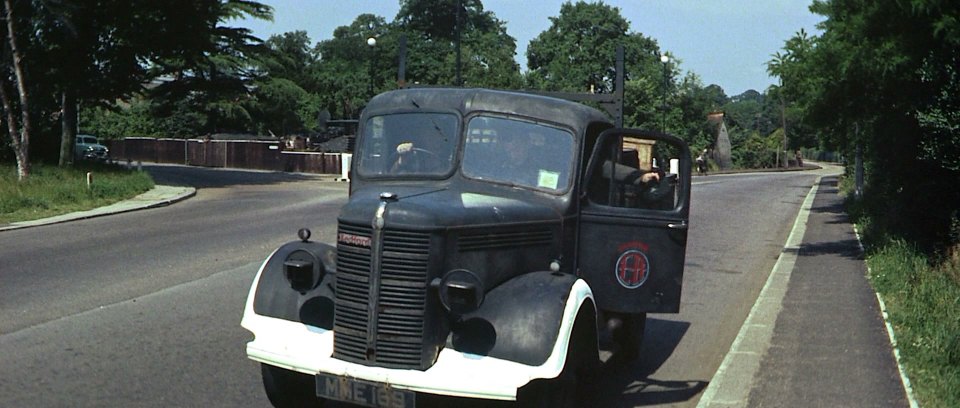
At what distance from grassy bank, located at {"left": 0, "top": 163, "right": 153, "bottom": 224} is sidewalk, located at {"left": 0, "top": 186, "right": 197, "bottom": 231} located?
1.20ft

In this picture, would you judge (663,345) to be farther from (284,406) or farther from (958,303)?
(284,406)

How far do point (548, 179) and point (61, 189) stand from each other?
72.5 ft

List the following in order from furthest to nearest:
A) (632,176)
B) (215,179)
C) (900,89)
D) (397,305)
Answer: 1. (215,179)
2. (900,89)
3. (632,176)
4. (397,305)

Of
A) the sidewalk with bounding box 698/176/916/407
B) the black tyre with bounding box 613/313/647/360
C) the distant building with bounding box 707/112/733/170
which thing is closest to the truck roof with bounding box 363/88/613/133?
the black tyre with bounding box 613/313/647/360

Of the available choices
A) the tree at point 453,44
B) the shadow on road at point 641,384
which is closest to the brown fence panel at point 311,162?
the tree at point 453,44

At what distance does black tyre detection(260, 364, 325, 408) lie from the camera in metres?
6.27

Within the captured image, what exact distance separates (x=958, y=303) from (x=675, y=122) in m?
71.0

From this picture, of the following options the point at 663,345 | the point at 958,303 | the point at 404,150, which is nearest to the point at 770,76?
the point at 958,303

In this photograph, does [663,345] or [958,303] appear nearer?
[663,345]

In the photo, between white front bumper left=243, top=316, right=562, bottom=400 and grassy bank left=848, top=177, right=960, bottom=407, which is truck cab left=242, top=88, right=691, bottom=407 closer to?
white front bumper left=243, top=316, right=562, bottom=400

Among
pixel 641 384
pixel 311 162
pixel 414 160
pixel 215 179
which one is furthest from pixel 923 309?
pixel 311 162

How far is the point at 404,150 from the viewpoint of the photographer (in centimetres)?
694

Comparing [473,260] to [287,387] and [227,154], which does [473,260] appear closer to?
[287,387]

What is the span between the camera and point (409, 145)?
693 centimetres
